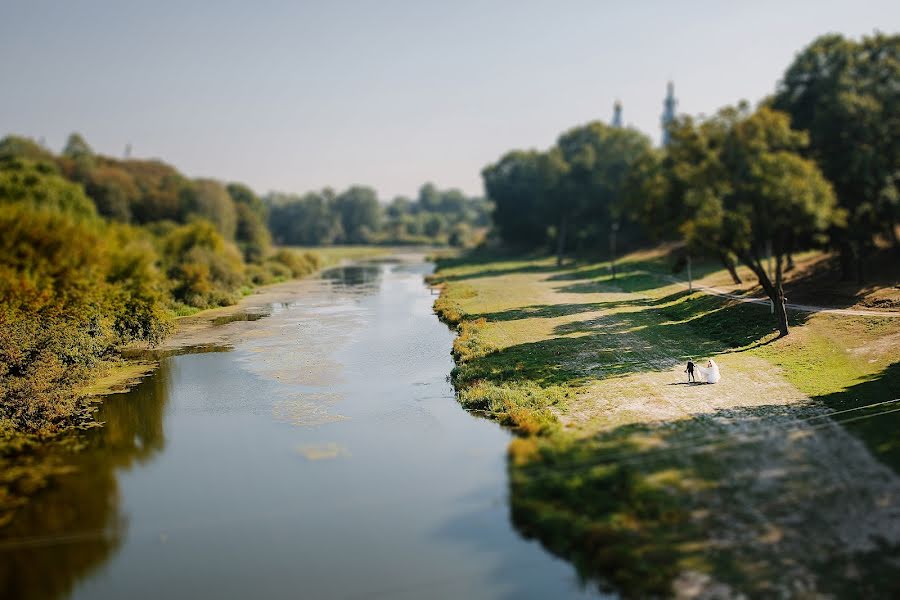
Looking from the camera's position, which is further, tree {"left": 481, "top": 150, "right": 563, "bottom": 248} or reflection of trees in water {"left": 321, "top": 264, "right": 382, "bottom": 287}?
tree {"left": 481, "top": 150, "right": 563, "bottom": 248}

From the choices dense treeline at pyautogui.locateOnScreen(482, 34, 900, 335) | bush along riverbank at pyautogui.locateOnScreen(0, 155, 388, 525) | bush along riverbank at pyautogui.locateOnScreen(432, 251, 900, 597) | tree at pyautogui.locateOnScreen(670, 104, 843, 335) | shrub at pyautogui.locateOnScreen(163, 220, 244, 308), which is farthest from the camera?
shrub at pyautogui.locateOnScreen(163, 220, 244, 308)

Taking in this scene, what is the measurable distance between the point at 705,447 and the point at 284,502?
41.1 feet

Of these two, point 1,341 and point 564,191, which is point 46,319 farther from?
point 564,191

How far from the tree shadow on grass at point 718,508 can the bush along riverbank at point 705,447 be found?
0.14 ft

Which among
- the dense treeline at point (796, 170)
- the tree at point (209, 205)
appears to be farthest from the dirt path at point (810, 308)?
the tree at point (209, 205)

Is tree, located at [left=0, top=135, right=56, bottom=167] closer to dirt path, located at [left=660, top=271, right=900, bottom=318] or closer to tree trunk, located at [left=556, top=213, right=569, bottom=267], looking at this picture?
tree trunk, located at [left=556, top=213, right=569, bottom=267]

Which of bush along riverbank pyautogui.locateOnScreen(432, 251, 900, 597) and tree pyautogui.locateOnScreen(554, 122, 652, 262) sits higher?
tree pyautogui.locateOnScreen(554, 122, 652, 262)

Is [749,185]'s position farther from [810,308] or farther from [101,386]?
[101,386]

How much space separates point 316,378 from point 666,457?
741 inches

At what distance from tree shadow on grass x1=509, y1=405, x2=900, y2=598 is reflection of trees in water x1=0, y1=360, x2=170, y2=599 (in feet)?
35.3

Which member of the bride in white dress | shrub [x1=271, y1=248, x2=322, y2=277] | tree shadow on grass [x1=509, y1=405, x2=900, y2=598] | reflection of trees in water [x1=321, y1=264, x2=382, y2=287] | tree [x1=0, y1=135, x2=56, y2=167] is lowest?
tree shadow on grass [x1=509, y1=405, x2=900, y2=598]

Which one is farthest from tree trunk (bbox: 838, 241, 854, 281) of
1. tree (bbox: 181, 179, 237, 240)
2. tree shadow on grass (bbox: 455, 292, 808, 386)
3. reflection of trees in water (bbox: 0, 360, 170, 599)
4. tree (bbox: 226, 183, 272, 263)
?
tree (bbox: 181, 179, 237, 240)

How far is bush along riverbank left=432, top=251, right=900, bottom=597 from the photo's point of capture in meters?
15.0

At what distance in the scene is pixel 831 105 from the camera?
34.2 metres
